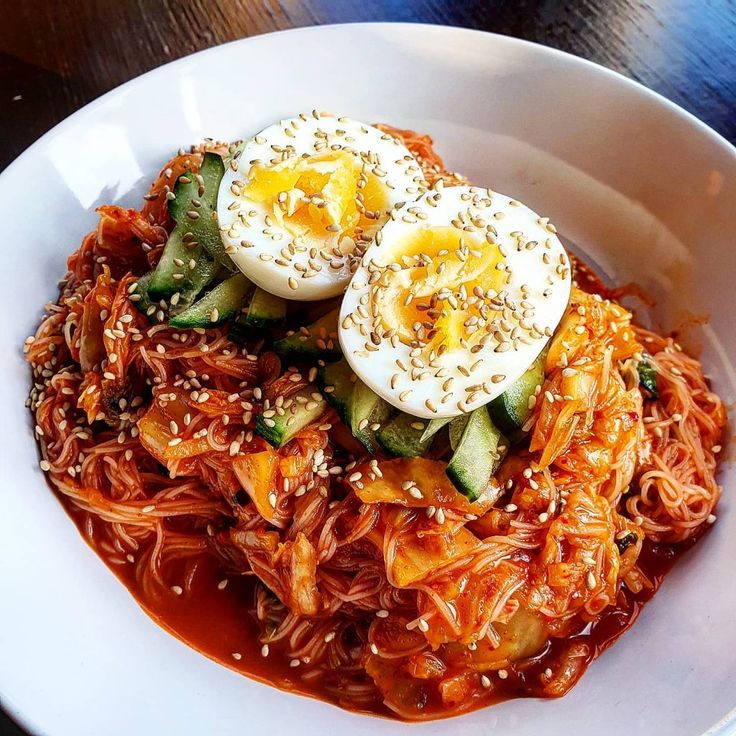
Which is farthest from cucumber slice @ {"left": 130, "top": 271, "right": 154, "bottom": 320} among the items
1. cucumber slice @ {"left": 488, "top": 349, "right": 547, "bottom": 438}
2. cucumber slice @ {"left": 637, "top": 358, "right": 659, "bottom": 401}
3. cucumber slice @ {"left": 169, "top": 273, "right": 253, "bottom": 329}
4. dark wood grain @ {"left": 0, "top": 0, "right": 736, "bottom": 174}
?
cucumber slice @ {"left": 637, "top": 358, "right": 659, "bottom": 401}

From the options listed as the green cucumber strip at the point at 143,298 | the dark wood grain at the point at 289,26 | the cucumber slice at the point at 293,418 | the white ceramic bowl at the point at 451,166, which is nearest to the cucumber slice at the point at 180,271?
the green cucumber strip at the point at 143,298

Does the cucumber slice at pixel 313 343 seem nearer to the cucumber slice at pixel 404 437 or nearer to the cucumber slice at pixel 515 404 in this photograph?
the cucumber slice at pixel 404 437

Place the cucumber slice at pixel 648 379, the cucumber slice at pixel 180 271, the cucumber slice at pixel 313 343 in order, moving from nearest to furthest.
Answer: the cucumber slice at pixel 313 343 < the cucumber slice at pixel 180 271 < the cucumber slice at pixel 648 379

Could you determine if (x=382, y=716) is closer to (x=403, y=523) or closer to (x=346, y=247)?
(x=403, y=523)

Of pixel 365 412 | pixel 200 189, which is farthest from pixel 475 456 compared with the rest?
pixel 200 189

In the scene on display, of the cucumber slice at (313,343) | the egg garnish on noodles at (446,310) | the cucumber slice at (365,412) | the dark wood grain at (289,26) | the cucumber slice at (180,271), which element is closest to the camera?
the egg garnish on noodles at (446,310)

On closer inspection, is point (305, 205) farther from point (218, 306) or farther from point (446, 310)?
point (446, 310)
